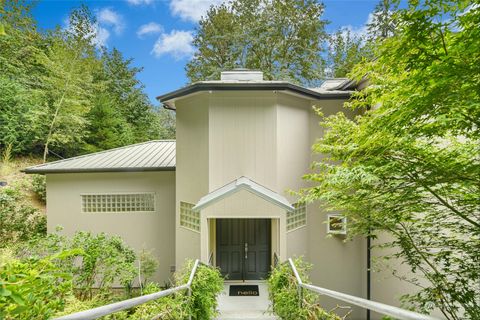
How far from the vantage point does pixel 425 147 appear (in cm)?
407

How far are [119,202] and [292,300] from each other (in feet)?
26.4

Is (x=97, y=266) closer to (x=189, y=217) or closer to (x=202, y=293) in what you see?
(x=189, y=217)

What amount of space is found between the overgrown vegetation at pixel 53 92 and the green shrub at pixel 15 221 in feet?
26.2

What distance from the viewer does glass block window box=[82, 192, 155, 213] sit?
9875 millimetres

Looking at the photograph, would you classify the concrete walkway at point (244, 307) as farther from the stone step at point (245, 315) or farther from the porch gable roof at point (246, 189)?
the porch gable roof at point (246, 189)

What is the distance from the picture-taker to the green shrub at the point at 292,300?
12.2ft

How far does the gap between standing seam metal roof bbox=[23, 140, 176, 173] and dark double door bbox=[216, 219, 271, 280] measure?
3.21 m

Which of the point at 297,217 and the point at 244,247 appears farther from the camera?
the point at 244,247

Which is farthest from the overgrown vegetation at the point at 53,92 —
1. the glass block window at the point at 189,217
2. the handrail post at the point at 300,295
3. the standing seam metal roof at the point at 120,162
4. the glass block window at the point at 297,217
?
the handrail post at the point at 300,295

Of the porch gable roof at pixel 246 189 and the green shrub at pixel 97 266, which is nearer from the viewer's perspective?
the green shrub at pixel 97 266

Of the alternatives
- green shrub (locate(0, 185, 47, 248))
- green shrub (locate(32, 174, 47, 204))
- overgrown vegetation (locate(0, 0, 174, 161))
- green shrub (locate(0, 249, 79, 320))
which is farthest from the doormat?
overgrown vegetation (locate(0, 0, 174, 161))

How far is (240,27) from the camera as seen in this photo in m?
20.6

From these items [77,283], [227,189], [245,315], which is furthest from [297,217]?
[77,283]

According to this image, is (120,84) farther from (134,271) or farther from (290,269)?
(290,269)
